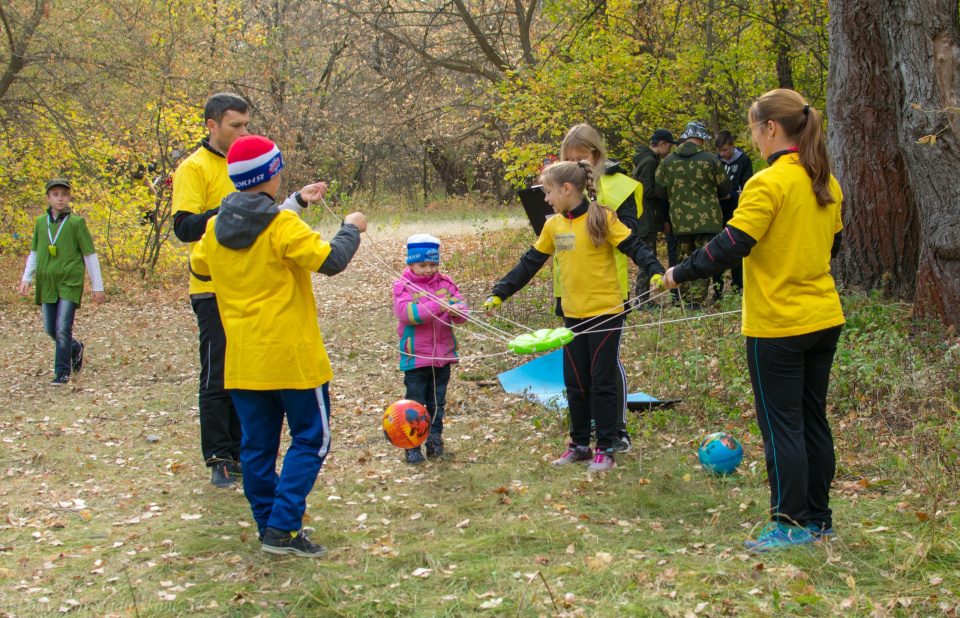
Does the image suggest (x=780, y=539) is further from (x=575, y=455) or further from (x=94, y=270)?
(x=94, y=270)

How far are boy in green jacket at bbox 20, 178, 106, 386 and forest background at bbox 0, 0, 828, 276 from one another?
4.17m

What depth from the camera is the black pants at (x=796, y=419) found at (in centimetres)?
329

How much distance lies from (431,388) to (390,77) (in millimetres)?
11603

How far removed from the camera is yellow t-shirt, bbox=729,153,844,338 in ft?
10.6

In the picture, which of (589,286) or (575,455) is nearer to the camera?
(589,286)

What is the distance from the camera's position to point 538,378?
6.82m

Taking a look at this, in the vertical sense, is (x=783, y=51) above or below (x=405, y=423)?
above

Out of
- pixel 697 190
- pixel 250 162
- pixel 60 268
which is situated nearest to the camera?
pixel 250 162

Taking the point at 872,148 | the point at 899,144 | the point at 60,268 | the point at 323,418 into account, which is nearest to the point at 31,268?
the point at 60,268

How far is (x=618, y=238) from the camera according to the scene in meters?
4.48

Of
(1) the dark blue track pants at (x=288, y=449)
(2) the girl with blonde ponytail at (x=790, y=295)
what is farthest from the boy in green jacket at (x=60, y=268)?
(2) the girl with blonde ponytail at (x=790, y=295)

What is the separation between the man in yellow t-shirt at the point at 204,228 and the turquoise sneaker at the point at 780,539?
289 centimetres

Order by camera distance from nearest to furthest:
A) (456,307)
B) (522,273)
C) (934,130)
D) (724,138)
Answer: (456,307)
(522,273)
(934,130)
(724,138)

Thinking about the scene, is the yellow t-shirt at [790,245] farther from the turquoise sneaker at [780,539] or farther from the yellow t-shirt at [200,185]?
the yellow t-shirt at [200,185]
